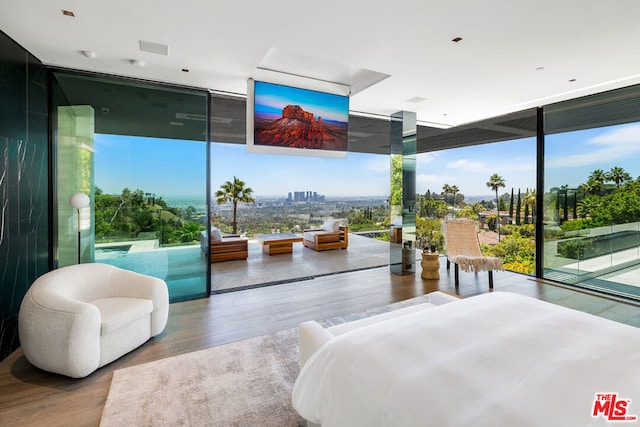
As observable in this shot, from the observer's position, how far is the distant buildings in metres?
9.38

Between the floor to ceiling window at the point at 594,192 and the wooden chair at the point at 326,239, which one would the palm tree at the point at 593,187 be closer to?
the floor to ceiling window at the point at 594,192

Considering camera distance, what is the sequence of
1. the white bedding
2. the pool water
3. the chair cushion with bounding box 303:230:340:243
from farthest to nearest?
the chair cushion with bounding box 303:230:340:243
the pool water
the white bedding

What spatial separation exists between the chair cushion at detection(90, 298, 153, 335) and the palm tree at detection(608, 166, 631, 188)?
6088 millimetres

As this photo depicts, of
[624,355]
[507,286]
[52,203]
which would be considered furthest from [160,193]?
[507,286]

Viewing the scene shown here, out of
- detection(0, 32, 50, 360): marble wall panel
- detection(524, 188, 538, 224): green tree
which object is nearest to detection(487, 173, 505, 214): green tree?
detection(524, 188, 538, 224): green tree

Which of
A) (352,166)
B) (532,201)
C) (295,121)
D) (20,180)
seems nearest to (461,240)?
(532,201)

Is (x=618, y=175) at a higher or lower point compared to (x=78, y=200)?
higher

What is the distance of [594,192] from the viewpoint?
4.61 metres

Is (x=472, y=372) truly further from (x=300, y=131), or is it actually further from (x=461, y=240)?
(x=461, y=240)

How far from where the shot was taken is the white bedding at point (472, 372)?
1.16m

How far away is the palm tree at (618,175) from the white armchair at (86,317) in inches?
236

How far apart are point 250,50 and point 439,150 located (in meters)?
5.62

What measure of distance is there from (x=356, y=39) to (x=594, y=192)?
14.2 ft

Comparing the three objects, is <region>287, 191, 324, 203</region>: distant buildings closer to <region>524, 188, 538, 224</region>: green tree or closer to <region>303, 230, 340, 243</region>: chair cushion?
<region>303, 230, 340, 243</region>: chair cushion
